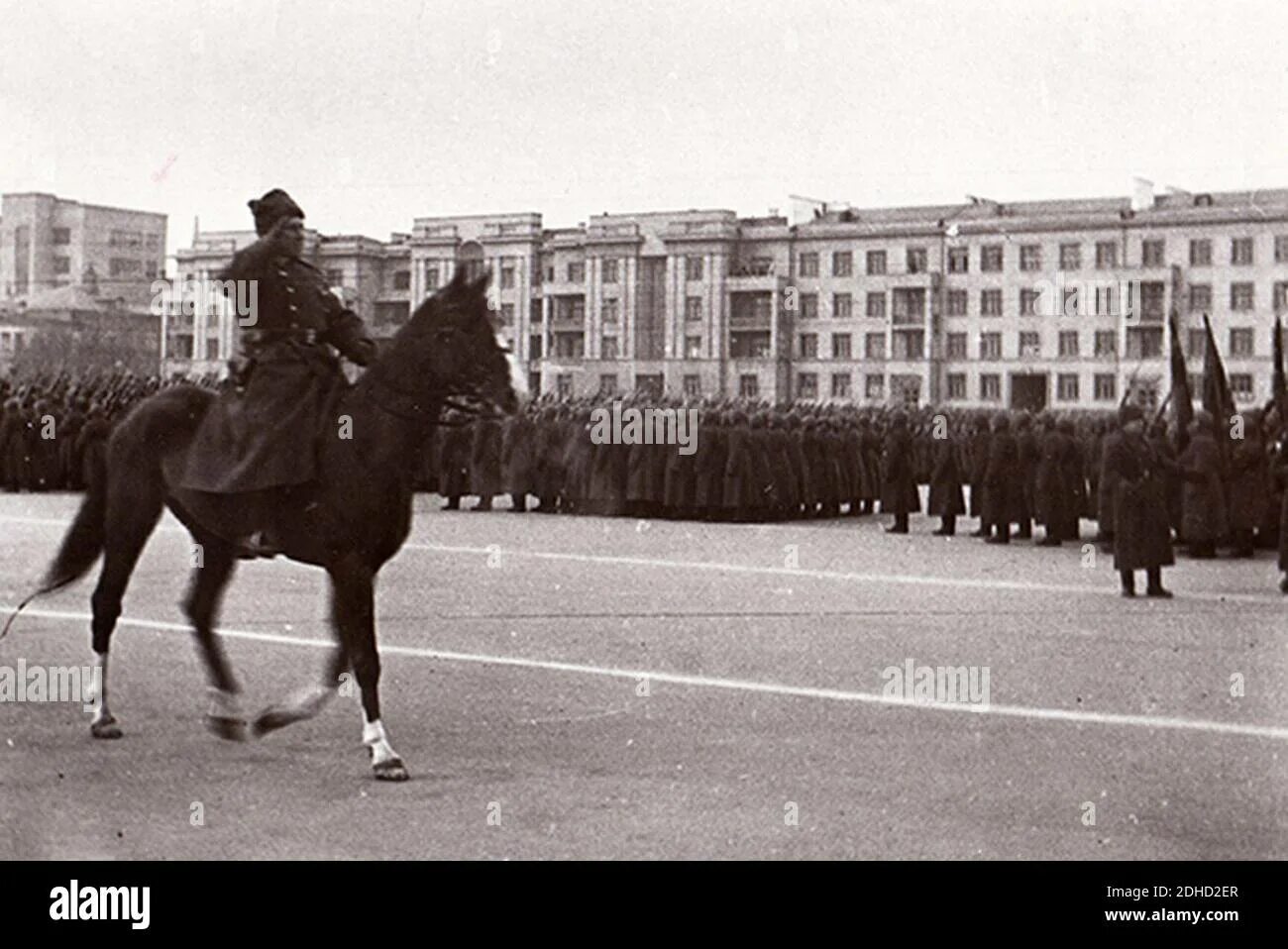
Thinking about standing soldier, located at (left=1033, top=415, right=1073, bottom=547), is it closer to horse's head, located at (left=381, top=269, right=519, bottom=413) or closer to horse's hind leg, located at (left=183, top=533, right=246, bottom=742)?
horse's hind leg, located at (left=183, top=533, right=246, bottom=742)

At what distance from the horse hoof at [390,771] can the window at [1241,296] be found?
20.6 meters

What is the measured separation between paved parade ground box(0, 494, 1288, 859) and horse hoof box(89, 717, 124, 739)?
0.06 metres

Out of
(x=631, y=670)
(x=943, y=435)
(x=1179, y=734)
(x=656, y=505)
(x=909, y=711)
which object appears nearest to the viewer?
(x=1179, y=734)

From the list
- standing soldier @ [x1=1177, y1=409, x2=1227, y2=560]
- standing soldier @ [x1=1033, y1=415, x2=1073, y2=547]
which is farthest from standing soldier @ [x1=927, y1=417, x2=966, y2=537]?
standing soldier @ [x1=1177, y1=409, x2=1227, y2=560]

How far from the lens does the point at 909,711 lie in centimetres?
834

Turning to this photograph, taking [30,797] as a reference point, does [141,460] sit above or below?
above

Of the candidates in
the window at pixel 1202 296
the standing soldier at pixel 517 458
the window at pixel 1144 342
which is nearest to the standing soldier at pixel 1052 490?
the standing soldier at pixel 517 458

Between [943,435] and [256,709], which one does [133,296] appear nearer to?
[256,709]

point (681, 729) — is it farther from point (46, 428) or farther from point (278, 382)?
point (46, 428)

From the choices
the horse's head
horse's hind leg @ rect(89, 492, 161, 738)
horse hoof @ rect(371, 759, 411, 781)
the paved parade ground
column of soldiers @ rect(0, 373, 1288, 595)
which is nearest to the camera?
the paved parade ground

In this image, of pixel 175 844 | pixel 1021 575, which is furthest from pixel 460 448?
pixel 175 844

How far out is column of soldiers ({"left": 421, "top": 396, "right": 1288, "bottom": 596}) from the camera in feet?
57.9

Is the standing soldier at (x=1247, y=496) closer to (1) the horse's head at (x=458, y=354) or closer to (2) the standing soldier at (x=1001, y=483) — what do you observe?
(2) the standing soldier at (x=1001, y=483)

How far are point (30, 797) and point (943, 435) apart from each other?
54.9 feet
